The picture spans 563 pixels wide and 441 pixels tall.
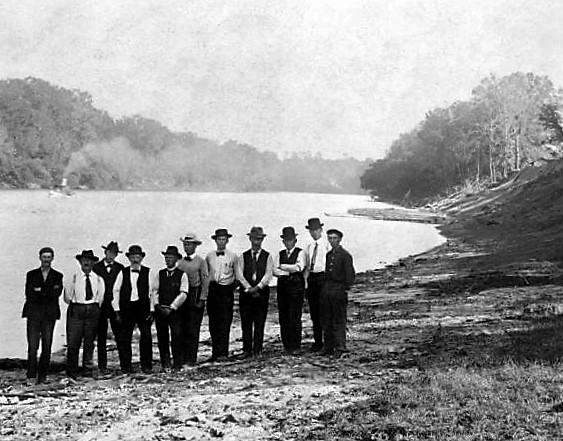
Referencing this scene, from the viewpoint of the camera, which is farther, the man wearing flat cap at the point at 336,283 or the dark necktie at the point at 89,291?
the man wearing flat cap at the point at 336,283

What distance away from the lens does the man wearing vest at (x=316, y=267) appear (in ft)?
39.2

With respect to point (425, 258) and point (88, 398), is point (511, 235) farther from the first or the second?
point (88, 398)

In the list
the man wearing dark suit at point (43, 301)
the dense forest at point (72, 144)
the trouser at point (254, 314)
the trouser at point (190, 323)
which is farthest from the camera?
the dense forest at point (72, 144)

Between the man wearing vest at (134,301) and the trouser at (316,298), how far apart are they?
9.12ft

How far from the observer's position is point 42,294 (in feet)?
36.0

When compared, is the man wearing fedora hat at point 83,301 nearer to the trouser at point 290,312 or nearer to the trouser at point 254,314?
the trouser at point 254,314

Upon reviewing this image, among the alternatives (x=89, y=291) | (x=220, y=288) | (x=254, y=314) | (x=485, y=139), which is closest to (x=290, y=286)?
(x=254, y=314)

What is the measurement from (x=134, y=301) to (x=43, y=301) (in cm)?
141

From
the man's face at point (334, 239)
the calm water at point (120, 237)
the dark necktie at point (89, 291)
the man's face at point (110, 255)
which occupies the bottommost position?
the calm water at point (120, 237)

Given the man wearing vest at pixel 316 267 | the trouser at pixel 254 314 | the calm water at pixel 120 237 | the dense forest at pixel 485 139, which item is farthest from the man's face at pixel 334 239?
the dense forest at pixel 485 139

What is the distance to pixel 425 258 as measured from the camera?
111 ft

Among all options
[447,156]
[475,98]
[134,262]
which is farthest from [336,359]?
[447,156]

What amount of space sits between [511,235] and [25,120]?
415 ft

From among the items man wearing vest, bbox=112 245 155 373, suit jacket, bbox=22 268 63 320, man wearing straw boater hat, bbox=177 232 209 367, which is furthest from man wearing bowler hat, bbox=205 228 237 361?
suit jacket, bbox=22 268 63 320
